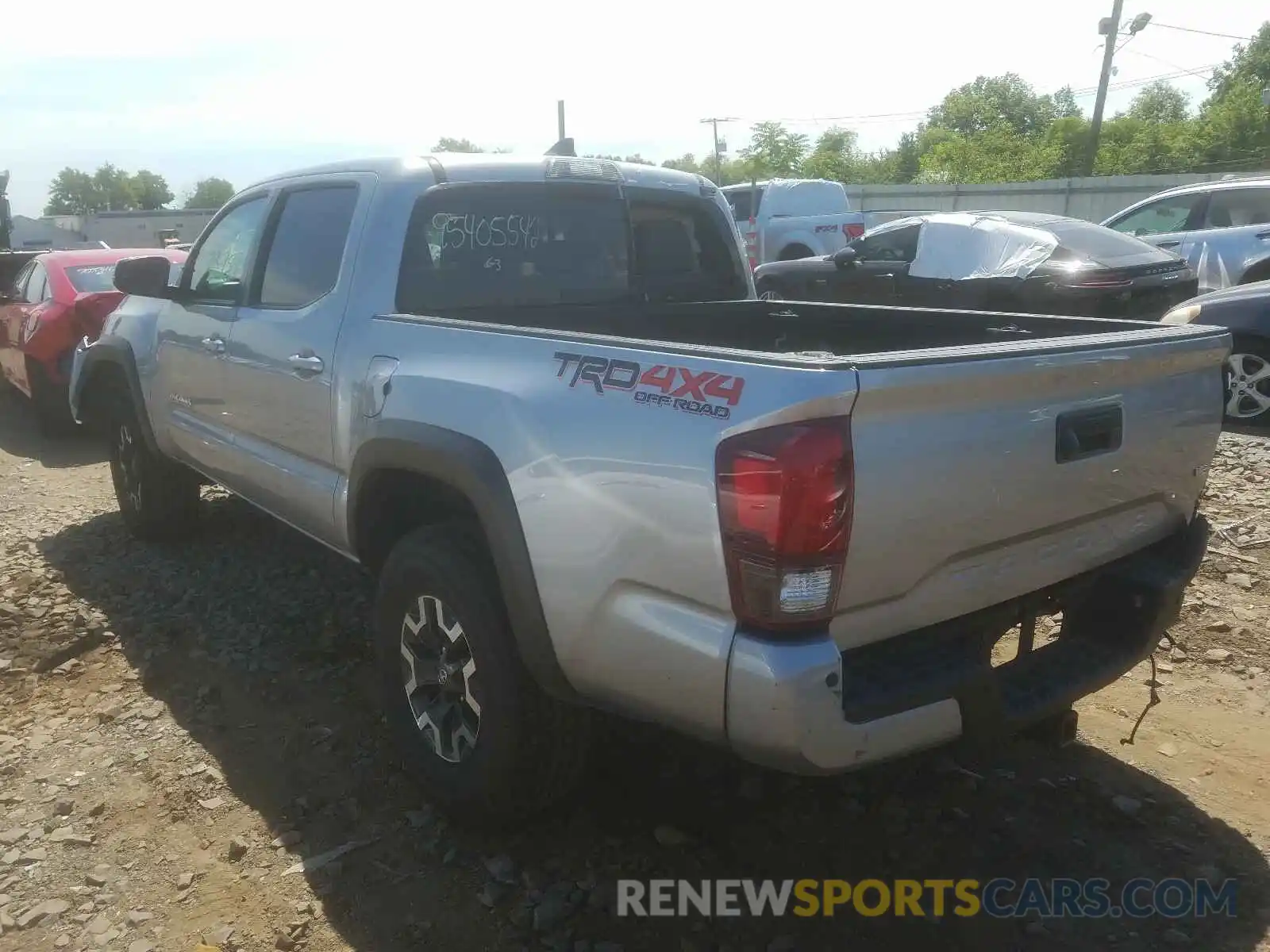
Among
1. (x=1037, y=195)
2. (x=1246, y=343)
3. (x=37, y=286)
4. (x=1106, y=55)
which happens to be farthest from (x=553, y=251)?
(x=1106, y=55)

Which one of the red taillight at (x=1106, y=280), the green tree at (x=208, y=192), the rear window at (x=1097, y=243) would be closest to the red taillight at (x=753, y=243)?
the rear window at (x=1097, y=243)

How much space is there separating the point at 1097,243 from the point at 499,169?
690 centimetres

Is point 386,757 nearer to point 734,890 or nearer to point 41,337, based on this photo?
point 734,890

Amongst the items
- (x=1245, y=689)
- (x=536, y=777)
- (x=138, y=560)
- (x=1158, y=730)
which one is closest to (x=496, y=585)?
(x=536, y=777)

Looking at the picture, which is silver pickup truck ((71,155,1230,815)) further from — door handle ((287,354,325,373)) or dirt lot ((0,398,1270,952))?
dirt lot ((0,398,1270,952))

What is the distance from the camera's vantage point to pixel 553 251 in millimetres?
3875

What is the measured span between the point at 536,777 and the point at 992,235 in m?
8.12

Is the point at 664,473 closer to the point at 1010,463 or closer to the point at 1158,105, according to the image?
the point at 1010,463

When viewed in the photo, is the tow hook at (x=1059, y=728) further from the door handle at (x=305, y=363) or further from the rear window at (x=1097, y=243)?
the rear window at (x=1097, y=243)

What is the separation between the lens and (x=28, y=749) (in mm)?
3686

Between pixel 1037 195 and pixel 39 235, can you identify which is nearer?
pixel 1037 195

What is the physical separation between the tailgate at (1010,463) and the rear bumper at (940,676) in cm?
7

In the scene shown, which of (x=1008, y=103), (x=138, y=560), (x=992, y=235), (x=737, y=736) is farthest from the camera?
(x=1008, y=103)

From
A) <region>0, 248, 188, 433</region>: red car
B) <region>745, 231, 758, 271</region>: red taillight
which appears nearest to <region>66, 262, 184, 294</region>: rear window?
<region>0, 248, 188, 433</region>: red car
